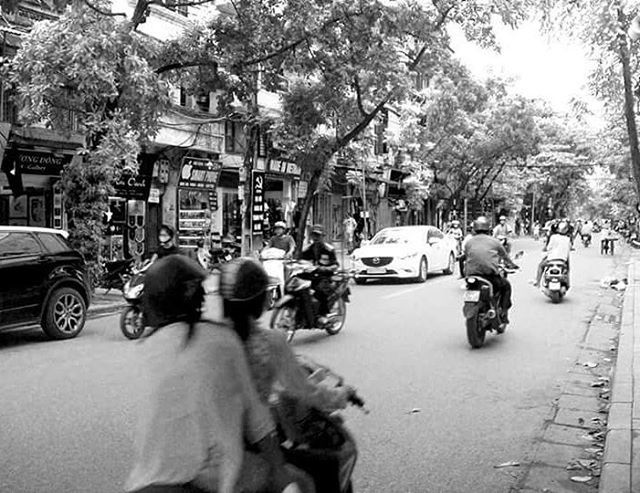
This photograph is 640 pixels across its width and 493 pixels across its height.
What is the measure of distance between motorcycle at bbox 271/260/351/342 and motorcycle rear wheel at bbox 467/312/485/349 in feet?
6.01

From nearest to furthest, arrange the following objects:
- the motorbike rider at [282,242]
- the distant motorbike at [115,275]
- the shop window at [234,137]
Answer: the distant motorbike at [115,275], the motorbike rider at [282,242], the shop window at [234,137]

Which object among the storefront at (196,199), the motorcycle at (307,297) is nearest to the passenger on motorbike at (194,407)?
the motorcycle at (307,297)

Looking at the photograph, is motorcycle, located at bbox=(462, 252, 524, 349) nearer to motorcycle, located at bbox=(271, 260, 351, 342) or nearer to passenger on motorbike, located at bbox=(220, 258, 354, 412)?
motorcycle, located at bbox=(271, 260, 351, 342)

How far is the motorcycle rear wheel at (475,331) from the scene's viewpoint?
31.0 feet

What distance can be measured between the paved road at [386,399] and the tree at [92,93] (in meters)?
2.77

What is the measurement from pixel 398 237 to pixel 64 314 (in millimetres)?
10800

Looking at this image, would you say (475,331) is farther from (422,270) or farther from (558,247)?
(422,270)

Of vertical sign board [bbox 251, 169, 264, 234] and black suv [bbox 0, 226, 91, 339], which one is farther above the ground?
vertical sign board [bbox 251, 169, 264, 234]

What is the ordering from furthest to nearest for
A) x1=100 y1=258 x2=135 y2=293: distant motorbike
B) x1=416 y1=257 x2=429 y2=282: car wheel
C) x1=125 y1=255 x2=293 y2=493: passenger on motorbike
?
1. x1=416 y1=257 x2=429 y2=282: car wheel
2. x1=100 y1=258 x2=135 y2=293: distant motorbike
3. x1=125 y1=255 x2=293 y2=493: passenger on motorbike

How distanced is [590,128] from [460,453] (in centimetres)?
4591

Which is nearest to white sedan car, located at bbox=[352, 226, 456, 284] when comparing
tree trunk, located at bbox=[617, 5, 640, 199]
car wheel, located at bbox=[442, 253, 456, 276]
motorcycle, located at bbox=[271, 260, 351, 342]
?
car wheel, located at bbox=[442, 253, 456, 276]

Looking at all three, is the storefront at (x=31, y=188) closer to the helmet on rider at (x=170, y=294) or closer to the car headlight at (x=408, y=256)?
the car headlight at (x=408, y=256)

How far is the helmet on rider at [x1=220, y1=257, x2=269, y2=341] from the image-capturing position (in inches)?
110

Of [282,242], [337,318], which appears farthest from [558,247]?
[337,318]
